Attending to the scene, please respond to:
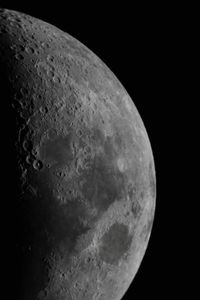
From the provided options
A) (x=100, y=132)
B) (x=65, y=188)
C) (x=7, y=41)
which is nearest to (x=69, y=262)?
(x=65, y=188)

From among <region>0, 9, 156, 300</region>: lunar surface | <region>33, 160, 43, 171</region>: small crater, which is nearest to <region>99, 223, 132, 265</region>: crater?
<region>0, 9, 156, 300</region>: lunar surface

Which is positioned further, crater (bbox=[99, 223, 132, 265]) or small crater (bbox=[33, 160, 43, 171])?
crater (bbox=[99, 223, 132, 265])

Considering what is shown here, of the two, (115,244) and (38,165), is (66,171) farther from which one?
(115,244)

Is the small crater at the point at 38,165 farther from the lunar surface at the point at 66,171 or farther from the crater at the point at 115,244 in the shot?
the crater at the point at 115,244

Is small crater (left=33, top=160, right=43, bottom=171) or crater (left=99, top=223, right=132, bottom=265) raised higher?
small crater (left=33, top=160, right=43, bottom=171)

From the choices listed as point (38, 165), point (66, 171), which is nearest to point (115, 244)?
point (66, 171)

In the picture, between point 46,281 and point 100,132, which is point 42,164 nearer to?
point 100,132

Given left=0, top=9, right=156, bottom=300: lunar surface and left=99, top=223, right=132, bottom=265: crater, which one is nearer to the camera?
left=0, top=9, right=156, bottom=300: lunar surface

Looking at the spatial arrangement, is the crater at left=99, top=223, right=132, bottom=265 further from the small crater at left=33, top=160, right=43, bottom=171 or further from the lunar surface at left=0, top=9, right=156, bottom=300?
the small crater at left=33, top=160, right=43, bottom=171
